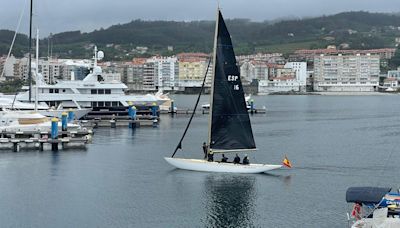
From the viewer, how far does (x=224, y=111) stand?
41906 mm

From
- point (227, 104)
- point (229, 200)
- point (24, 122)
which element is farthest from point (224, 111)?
point (24, 122)

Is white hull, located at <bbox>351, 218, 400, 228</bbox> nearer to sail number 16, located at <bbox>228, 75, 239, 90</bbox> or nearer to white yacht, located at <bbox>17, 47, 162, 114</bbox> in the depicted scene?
sail number 16, located at <bbox>228, 75, 239, 90</bbox>

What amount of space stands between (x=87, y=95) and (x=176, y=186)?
46.7 m

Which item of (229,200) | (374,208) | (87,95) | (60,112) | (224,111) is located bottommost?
(229,200)

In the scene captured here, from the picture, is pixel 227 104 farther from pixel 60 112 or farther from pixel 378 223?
pixel 60 112

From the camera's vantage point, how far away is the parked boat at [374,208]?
24733mm

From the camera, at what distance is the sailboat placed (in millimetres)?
41188

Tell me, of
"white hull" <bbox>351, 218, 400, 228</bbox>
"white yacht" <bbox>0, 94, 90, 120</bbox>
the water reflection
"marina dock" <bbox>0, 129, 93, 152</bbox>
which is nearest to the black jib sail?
the water reflection

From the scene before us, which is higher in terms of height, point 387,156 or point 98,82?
point 98,82

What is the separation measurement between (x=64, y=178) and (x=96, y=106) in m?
42.2

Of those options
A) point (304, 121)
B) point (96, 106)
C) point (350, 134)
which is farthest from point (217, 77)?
point (304, 121)

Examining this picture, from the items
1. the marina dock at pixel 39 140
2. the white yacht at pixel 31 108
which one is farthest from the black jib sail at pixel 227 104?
the white yacht at pixel 31 108

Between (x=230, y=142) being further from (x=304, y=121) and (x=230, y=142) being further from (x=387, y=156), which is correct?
(x=304, y=121)

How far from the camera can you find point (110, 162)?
157 feet
